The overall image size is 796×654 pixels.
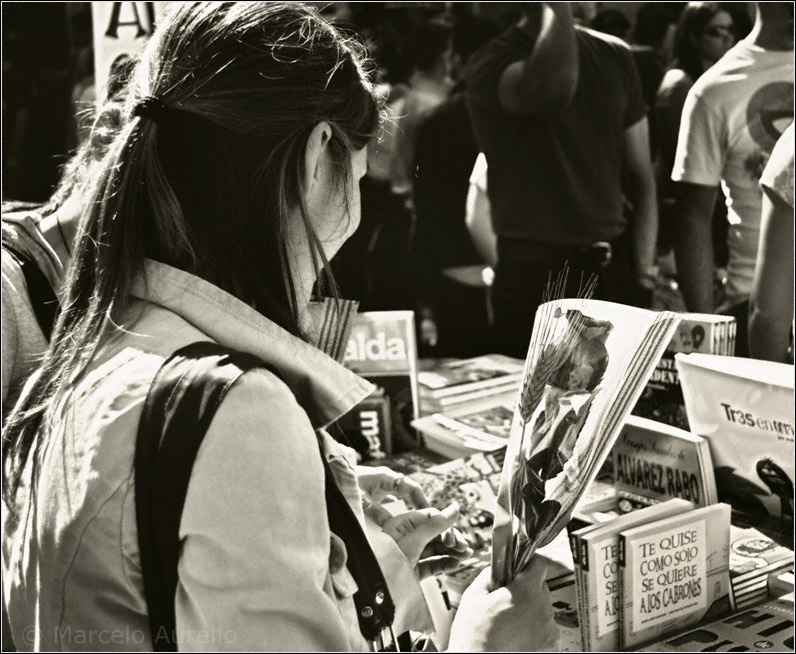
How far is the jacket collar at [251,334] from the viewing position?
36.8 inches

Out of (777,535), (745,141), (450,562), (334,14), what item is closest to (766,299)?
(745,141)

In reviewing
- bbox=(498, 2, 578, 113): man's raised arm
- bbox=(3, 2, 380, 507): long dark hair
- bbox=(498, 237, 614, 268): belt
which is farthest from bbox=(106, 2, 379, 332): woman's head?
bbox=(498, 2, 578, 113): man's raised arm

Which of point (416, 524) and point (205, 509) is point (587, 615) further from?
point (205, 509)

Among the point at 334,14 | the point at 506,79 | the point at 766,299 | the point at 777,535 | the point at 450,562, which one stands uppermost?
the point at 334,14

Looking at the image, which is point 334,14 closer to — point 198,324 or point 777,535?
point 777,535

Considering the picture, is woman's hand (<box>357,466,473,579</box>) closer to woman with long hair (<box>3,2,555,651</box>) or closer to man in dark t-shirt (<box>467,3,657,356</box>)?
woman with long hair (<box>3,2,555,651</box>)

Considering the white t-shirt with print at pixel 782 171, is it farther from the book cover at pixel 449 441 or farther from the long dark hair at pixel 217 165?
the long dark hair at pixel 217 165

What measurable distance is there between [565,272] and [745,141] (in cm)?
55

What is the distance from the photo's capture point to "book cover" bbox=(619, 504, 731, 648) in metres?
1.42

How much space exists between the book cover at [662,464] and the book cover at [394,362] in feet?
2.16

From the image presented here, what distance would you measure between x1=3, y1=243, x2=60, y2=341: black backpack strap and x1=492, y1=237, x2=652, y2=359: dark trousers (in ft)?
3.60

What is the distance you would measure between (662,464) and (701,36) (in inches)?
51.2

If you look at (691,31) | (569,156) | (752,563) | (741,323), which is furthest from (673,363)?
(691,31)

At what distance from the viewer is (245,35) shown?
3.16 feet
